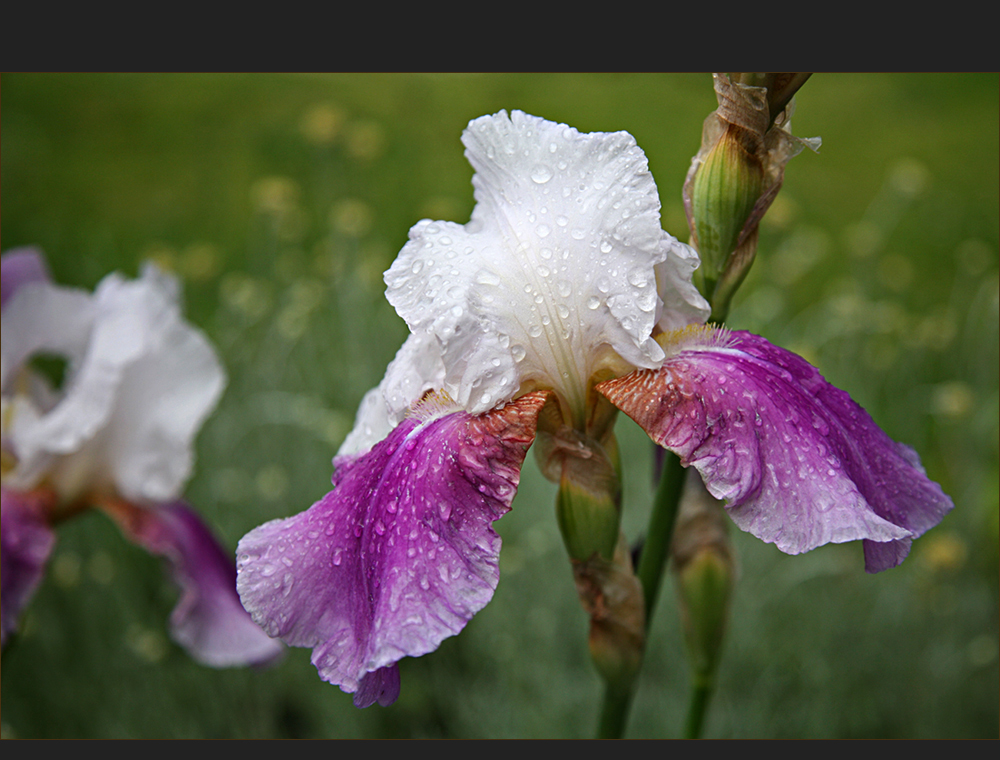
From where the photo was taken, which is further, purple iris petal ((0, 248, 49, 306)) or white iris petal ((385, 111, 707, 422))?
purple iris petal ((0, 248, 49, 306))

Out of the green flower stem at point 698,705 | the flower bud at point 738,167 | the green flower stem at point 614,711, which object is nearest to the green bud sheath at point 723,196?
the flower bud at point 738,167

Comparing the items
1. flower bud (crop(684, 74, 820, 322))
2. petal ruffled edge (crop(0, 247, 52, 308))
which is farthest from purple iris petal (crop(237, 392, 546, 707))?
petal ruffled edge (crop(0, 247, 52, 308))

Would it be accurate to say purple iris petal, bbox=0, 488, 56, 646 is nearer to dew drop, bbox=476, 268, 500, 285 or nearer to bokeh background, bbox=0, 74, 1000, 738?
bokeh background, bbox=0, 74, 1000, 738

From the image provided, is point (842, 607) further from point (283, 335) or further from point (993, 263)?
point (283, 335)

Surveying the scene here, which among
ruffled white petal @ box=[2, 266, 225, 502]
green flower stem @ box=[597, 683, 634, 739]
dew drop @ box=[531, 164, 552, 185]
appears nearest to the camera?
dew drop @ box=[531, 164, 552, 185]

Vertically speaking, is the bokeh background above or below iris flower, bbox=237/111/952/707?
below

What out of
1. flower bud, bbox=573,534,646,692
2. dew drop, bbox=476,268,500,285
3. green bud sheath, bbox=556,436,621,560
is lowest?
flower bud, bbox=573,534,646,692

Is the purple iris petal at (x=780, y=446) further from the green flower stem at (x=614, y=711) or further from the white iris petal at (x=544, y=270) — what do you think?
the green flower stem at (x=614, y=711)
